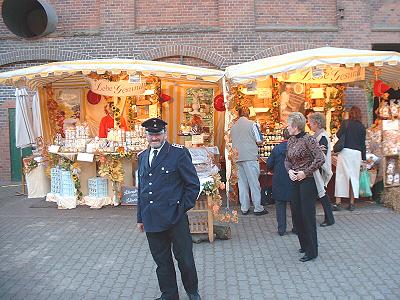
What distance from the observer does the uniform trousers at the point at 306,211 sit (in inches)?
225

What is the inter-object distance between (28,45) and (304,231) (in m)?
9.91

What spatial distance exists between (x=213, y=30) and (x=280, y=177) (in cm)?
650

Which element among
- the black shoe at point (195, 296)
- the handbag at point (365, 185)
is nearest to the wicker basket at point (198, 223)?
the black shoe at point (195, 296)

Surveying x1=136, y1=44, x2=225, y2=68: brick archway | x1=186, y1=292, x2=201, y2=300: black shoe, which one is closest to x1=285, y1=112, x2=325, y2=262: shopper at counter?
x1=186, y1=292, x2=201, y2=300: black shoe

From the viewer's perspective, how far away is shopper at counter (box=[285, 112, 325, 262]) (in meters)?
5.68

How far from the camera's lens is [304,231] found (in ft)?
19.4

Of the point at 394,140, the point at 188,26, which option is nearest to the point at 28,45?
the point at 188,26

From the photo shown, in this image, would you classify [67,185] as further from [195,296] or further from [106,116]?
[195,296]

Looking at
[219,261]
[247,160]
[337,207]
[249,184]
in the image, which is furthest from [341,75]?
[219,261]

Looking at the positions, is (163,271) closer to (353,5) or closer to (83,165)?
(83,165)

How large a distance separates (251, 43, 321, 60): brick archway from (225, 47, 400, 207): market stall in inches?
34.0

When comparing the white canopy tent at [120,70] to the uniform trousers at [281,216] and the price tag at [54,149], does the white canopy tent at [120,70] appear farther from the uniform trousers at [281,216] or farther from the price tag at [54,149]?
the uniform trousers at [281,216]

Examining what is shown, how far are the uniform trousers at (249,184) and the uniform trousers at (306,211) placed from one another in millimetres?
2487

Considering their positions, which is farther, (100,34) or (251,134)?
(100,34)
